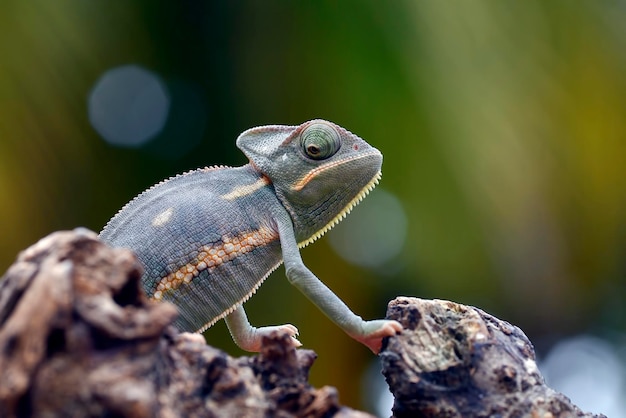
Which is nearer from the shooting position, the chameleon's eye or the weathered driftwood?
the weathered driftwood

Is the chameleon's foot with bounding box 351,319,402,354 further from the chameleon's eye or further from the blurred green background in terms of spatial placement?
the blurred green background

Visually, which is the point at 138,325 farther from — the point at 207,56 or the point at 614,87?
the point at 614,87

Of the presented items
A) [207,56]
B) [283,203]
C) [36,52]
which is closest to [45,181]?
[36,52]

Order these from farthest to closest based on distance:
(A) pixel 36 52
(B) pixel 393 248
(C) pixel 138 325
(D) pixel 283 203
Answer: (B) pixel 393 248, (A) pixel 36 52, (D) pixel 283 203, (C) pixel 138 325

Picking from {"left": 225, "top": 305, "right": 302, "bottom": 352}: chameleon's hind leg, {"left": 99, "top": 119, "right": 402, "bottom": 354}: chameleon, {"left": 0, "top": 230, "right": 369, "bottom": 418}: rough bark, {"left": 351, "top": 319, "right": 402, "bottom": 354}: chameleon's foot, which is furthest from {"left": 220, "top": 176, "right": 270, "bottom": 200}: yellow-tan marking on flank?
{"left": 0, "top": 230, "right": 369, "bottom": 418}: rough bark

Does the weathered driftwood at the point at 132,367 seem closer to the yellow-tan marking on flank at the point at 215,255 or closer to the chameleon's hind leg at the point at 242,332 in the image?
the yellow-tan marking on flank at the point at 215,255

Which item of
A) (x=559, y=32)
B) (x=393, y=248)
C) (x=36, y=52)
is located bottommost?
(x=393, y=248)
